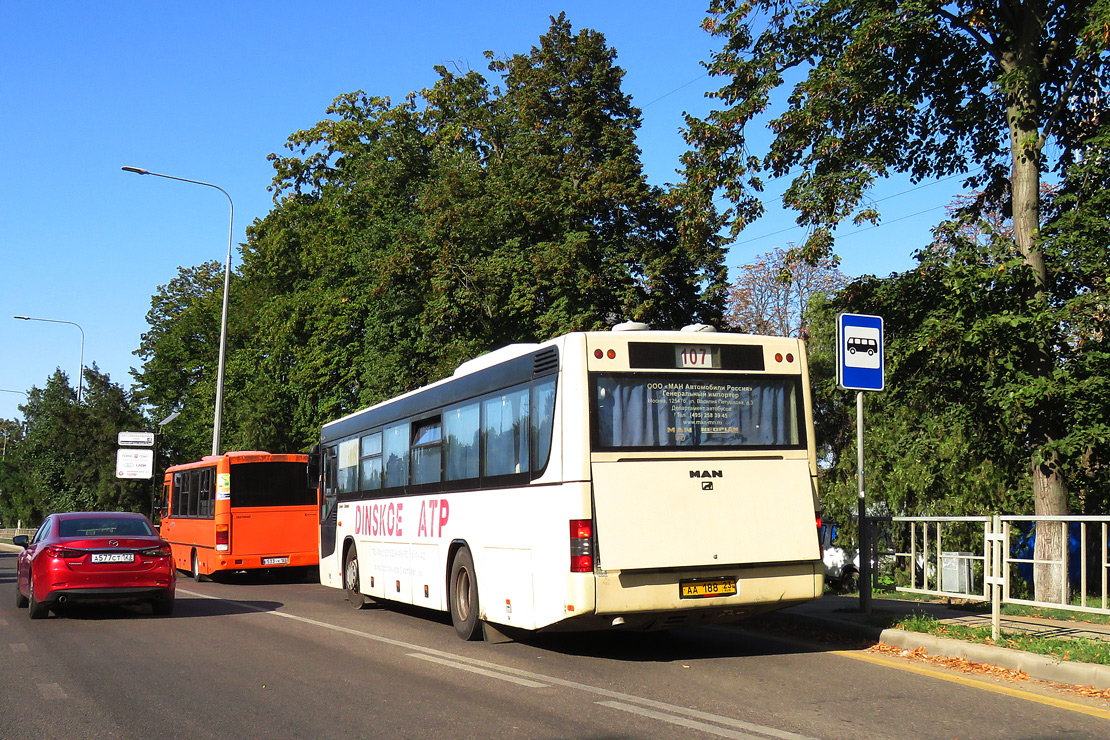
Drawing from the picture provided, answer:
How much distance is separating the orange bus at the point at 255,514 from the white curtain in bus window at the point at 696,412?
14.6 m

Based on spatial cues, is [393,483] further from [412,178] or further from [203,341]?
[203,341]

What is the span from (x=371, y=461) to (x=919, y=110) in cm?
1152

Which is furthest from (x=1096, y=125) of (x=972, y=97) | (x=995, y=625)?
(x=995, y=625)

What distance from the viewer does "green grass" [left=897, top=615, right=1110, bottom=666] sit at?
8.61m

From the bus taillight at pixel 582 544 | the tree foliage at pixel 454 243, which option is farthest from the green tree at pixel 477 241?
the bus taillight at pixel 582 544

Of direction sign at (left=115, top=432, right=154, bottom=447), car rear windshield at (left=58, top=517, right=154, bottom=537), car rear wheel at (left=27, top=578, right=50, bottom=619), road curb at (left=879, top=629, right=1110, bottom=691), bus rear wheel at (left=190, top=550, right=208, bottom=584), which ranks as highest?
direction sign at (left=115, top=432, right=154, bottom=447)

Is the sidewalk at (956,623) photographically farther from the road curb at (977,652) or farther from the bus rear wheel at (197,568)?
the bus rear wheel at (197,568)

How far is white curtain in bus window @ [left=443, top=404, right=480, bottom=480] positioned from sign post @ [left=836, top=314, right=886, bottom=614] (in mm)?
4237

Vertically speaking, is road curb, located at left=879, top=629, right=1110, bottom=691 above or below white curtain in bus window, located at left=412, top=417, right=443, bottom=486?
below

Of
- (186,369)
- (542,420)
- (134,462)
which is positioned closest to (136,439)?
(134,462)

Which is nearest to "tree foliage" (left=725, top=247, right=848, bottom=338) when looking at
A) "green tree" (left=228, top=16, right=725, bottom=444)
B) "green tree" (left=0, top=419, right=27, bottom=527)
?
"green tree" (left=228, top=16, right=725, bottom=444)

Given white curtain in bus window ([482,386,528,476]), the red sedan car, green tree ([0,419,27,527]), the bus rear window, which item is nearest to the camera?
white curtain in bus window ([482,386,528,476])

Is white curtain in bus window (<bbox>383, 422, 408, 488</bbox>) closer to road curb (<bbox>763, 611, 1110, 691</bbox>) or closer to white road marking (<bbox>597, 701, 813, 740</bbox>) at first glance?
road curb (<bbox>763, 611, 1110, 691</bbox>)

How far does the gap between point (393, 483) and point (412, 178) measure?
24469 millimetres
